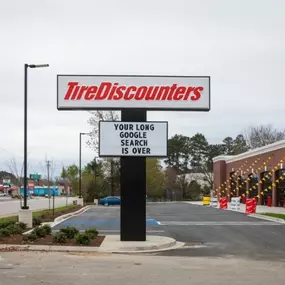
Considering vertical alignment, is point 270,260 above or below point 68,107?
below

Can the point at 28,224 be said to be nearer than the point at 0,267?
No

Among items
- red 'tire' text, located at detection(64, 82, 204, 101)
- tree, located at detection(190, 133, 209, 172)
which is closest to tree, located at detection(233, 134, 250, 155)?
tree, located at detection(190, 133, 209, 172)

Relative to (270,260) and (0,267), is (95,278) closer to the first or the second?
(0,267)

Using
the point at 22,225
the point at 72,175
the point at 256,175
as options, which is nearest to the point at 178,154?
the point at 72,175

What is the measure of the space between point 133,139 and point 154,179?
Result: 215ft

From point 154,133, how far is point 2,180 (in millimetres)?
157818

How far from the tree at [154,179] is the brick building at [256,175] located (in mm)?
11848

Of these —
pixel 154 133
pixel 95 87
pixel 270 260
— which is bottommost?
pixel 270 260

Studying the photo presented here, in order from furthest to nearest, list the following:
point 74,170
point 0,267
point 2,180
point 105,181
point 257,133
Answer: point 2,180, point 74,170, point 257,133, point 105,181, point 0,267

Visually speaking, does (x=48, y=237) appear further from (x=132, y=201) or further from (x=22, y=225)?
(x=132, y=201)

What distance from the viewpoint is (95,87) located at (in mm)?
16766

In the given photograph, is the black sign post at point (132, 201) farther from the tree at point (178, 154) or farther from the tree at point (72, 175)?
the tree at point (178, 154)

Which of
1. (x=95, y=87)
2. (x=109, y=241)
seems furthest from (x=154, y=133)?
(x=109, y=241)

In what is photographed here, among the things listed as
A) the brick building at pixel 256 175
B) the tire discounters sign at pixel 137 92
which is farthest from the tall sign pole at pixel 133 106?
the brick building at pixel 256 175
